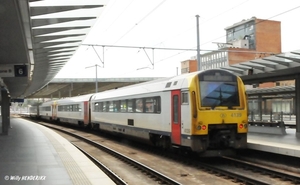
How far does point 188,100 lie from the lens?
11.1 m

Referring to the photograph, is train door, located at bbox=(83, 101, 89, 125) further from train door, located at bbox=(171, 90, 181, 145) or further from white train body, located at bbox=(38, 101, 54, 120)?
white train body, located at bbox=(38, 101, 54, 120)

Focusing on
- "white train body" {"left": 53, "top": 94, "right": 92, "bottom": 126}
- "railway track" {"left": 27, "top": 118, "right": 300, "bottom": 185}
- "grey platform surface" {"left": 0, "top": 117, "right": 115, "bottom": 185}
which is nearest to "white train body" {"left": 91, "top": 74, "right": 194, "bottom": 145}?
"railway track" {"left": 27, "top": 118, "right": 300, "bottom": 185}

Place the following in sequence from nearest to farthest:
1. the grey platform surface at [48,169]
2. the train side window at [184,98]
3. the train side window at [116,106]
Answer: the grey platform surface at [48,169] → the train side window at [184,98] → the train side window at [116,106]

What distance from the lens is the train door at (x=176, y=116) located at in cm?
1155

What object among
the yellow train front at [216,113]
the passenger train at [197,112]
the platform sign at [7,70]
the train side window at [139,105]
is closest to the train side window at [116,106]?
the train side window at [139,105]

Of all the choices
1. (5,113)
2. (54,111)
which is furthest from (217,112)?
(54,111)

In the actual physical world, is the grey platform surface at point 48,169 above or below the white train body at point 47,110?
below

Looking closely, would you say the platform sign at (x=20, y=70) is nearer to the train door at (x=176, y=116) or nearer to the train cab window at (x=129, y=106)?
the train cab window at (x=129, y=106)

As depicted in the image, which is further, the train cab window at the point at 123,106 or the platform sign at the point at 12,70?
the train cab window at the point at 123,106

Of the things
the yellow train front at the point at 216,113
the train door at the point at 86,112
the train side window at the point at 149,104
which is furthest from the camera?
the train door at the point at 86,112

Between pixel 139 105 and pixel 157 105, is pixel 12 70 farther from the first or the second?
pixel 157 105

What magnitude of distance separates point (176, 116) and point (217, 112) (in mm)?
1388

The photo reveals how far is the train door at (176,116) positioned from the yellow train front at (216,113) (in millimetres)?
348

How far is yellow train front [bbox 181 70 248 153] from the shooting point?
35.8ft
